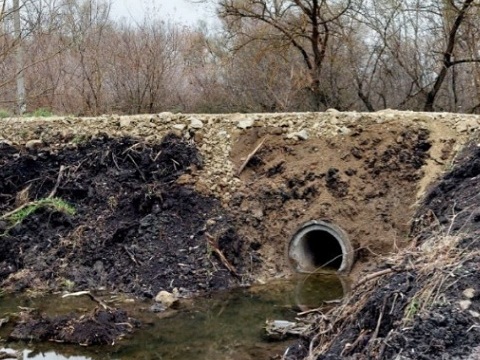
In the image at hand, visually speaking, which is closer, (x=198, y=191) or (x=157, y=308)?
(x=157, y=308)

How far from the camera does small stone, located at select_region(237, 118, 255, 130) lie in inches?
468

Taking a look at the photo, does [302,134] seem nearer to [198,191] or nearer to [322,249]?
[322,249]

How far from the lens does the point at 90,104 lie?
59.8 ft

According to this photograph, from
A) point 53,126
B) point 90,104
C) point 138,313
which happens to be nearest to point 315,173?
point 138,313

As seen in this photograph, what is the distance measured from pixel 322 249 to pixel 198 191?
2404 mm

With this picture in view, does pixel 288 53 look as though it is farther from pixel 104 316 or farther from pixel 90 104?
pixel 104 316

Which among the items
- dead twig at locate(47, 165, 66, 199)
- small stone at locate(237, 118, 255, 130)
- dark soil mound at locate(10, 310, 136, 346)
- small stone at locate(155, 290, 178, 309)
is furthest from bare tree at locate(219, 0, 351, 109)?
dark soil mound at locate(10, 310, 136, 346)

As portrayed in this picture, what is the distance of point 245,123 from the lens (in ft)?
39.2

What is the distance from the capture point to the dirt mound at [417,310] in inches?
164

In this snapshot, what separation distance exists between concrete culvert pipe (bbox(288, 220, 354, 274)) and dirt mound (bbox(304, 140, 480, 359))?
4.09 metres

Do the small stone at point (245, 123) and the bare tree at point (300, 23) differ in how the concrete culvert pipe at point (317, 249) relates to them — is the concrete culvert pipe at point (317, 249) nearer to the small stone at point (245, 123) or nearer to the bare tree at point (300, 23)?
the small stone at point (245, 123)

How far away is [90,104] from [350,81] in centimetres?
729

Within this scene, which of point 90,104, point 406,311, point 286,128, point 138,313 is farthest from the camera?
point 90,104

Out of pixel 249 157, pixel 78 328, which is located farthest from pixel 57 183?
pixel 78 328
